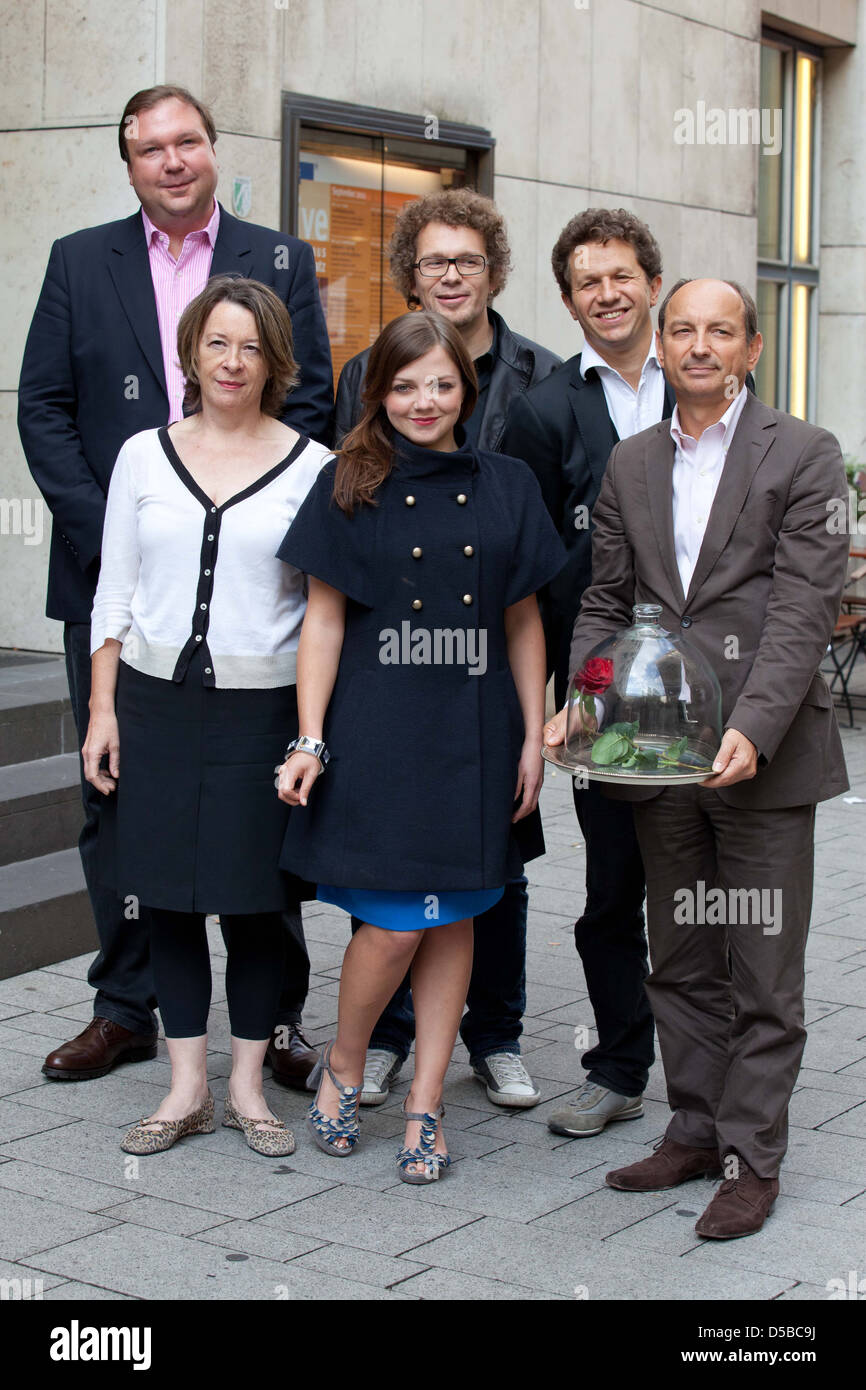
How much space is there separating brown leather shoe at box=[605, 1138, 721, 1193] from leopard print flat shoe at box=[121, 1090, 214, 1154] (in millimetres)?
1065

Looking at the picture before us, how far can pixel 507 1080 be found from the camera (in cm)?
485

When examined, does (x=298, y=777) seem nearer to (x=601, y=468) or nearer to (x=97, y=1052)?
(x=601, y=468)

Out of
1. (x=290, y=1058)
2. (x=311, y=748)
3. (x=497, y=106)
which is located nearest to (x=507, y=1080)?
(x=290, y=1058)

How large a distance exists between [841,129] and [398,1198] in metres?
13.6

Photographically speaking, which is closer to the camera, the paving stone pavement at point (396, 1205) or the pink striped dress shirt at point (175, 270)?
the paving stone pavement at point (396, 1205)

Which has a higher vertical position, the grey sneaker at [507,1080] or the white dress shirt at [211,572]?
the white dress shirt at [211,572]

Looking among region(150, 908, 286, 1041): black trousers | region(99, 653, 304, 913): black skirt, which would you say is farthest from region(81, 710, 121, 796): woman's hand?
region(150, 908, 286, 1041): black trousers

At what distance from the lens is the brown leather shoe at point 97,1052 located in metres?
4.94

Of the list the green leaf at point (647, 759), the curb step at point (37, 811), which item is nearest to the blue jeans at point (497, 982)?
the green leaf at point (647, 759)

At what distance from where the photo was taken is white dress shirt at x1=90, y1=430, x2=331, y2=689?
4.27 m

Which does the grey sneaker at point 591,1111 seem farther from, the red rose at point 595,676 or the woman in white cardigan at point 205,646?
the red rose at point 595,676

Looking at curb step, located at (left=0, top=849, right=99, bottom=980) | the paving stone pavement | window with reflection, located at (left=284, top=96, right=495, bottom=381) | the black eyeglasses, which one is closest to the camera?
the paving stone pavement

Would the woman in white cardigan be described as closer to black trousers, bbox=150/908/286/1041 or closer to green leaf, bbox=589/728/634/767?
black trousers, bbox=150/908/286/1041

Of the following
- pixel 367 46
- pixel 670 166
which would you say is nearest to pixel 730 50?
pixel 670 166
